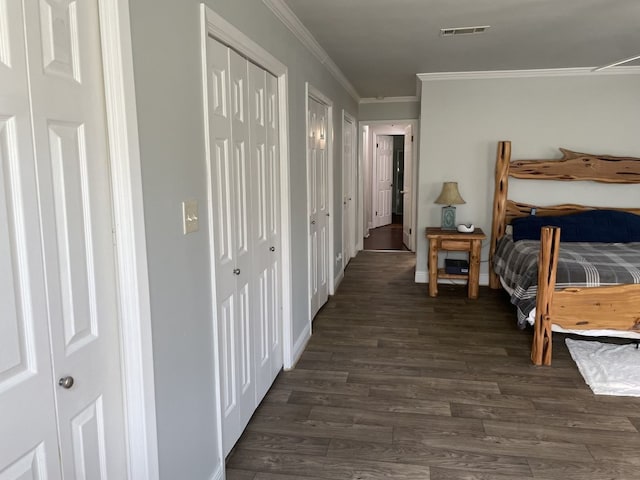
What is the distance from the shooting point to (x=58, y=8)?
117 cm

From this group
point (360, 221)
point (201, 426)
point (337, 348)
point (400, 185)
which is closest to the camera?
point (201, 426)

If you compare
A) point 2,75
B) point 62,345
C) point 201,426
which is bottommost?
point 201,426

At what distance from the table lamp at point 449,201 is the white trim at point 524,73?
45.2 inches

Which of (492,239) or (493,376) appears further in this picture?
(492,239)

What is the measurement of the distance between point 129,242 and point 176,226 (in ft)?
0.97

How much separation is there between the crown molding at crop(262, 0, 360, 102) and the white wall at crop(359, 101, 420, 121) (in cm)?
200

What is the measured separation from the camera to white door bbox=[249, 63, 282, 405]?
2.65 meters

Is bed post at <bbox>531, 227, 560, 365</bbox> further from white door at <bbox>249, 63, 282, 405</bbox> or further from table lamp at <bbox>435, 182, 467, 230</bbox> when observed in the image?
table lamp at <bbox>435, 182, 467, 230</bbox>

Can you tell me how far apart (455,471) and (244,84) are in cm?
215

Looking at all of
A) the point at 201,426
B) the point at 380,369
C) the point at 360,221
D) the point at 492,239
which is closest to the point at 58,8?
the point at 201,426

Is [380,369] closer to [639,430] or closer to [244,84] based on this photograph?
[639,430]

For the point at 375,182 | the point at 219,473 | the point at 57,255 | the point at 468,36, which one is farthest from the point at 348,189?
the point at 57,255

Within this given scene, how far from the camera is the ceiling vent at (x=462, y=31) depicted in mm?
3445

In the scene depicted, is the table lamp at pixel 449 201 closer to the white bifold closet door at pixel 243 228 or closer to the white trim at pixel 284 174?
the white trim at pixel 284 174
